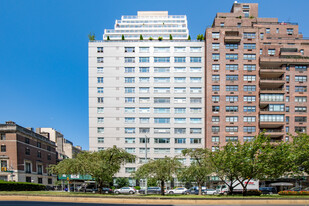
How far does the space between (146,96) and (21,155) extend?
33.2m

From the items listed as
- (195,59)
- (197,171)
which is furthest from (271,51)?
(197,171)

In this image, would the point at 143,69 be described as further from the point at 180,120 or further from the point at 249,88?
the point at 249,88

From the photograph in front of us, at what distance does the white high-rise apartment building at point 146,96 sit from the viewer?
2822 inches

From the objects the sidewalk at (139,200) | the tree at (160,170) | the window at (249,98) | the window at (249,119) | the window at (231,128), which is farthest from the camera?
the window at (249,98)

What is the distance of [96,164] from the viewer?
118 ft

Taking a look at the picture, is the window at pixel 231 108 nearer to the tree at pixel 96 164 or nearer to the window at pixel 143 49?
the window at pixel 143 49

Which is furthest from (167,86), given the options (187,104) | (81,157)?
(81,157)

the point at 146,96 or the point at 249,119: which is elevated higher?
the point at 146,96

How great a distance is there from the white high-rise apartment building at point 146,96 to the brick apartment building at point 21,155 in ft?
50.6

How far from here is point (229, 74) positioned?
70812 millimetres

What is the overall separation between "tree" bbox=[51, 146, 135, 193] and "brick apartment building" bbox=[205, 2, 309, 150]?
3515 centimetres

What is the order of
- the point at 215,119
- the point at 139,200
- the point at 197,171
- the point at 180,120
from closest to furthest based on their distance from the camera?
1. the point at 139,200
2. the point at 197,171
3. the point at 215,119
4. the point at 180,120

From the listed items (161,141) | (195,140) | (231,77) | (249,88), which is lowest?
(161,141)

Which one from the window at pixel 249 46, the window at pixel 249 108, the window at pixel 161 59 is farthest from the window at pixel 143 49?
the window at pixel 249 108
